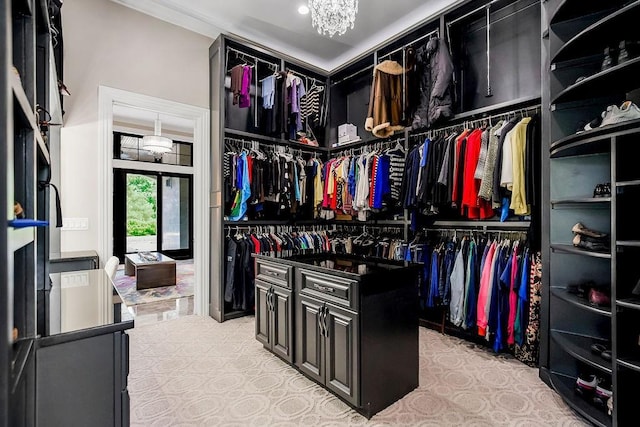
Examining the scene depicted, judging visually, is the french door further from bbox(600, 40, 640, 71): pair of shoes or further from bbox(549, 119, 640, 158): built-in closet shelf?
bbox(600, 40, 640, 71): pair of shoes

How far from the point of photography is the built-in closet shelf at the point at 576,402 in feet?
5.81

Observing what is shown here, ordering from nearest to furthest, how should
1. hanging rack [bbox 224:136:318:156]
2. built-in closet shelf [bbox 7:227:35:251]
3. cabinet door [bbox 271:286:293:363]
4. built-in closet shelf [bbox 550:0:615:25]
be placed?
1. built-in closet shelf [bbox 7:227:35:251]
2. built-in closet shelf [bbox 550:0:615:25]
3. cabinet door [bbox 271:286:293:363]
4. hanging rack [bbox 224:136:318:156]

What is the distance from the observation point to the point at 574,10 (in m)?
2.15

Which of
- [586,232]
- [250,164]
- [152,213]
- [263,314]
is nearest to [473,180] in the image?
[586,232]

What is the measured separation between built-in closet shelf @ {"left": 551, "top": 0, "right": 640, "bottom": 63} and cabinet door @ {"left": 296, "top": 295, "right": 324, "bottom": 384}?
224 cm

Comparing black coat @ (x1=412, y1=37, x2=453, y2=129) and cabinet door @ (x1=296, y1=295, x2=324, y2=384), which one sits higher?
black coat @ (x1=412, y1=37, x2=453, y2=129)

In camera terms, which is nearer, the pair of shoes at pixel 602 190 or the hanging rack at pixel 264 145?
the pair of shoes at pixel 602 190

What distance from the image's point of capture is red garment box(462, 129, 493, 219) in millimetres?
2830

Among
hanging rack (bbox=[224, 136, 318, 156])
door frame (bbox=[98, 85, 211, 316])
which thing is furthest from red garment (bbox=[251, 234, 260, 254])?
hanging rack (bbox=[224, 136, 318, 156])

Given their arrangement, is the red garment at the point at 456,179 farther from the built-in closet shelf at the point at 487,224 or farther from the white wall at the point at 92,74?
the white wall at the point at 92,74

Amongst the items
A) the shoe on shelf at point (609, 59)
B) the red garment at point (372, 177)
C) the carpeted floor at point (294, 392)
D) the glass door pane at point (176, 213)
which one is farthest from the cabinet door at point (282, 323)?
the glass door pane at point (176, 213)

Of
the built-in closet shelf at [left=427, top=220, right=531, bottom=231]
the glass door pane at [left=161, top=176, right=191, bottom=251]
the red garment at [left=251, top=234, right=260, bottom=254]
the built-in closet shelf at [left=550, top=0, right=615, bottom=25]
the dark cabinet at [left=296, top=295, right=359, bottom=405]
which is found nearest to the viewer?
the dark cabinet at [left=296, top=295, right=359, bottom=405]

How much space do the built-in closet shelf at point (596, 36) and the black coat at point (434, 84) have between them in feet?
3.16

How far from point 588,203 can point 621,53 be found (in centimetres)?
90
